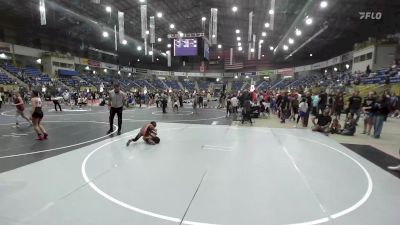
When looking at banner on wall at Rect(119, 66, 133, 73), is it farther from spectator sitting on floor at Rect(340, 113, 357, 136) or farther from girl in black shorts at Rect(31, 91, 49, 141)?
spectator sitting on floor at Rect(340, 113, 357, 136)

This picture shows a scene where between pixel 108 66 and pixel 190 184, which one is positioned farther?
pixel 108 66

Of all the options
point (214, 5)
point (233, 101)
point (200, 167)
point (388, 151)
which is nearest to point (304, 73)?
point (214, 5)

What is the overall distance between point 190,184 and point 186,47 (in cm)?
1341

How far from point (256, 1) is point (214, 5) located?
4.74 m

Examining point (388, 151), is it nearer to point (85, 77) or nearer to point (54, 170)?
point (54, 170)

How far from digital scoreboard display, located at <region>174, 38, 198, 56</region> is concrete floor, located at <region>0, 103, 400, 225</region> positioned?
1036cm

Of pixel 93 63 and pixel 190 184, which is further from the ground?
pixel 93 63

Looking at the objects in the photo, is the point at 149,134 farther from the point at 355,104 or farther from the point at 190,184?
the point at 355,104

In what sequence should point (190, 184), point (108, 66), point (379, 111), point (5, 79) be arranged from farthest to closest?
1. point (108, 66)
2. point (5, 79)
3. point (379, 111)
4. point (190, 184)

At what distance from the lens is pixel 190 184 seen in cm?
412

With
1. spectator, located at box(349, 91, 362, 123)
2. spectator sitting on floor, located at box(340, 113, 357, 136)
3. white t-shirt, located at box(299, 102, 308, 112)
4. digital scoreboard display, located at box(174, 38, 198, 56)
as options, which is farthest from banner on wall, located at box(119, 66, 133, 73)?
spectator sitting on floor, located at box(340, 113, 357, 136)

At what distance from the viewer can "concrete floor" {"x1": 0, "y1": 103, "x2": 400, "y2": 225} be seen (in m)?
3.09

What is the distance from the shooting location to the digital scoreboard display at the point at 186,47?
16.2 m
